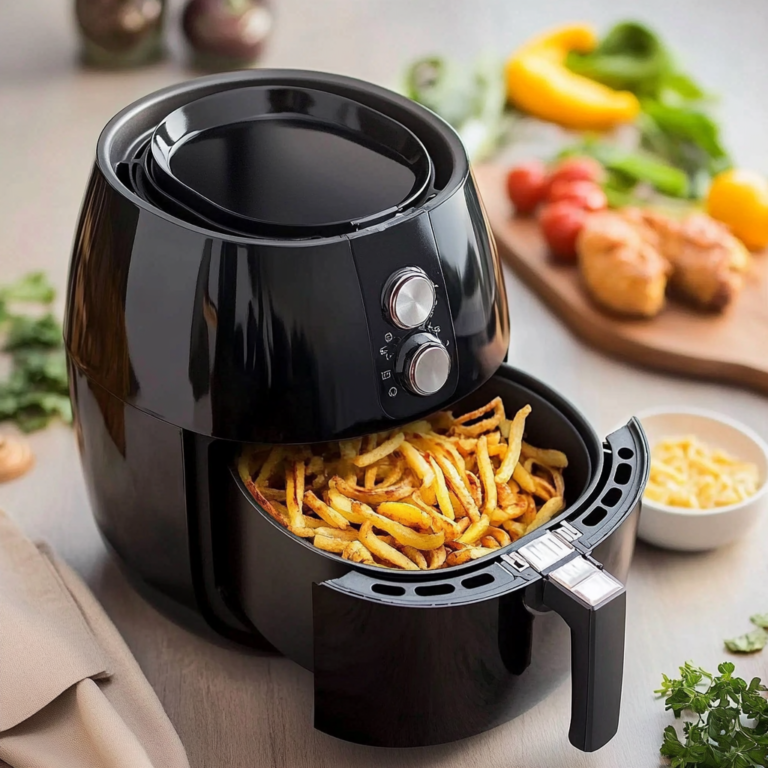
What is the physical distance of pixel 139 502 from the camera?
45.8 inches

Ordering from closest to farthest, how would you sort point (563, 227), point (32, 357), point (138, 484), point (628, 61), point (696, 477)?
point (138, 484) < point (696, 477) < point (32, 357) < point (563, 227) < point (628, 61)

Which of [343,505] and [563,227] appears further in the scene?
[563,227]

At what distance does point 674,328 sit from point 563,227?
28 centimetres

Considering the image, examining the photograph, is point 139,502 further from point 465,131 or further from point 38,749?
point 465,131

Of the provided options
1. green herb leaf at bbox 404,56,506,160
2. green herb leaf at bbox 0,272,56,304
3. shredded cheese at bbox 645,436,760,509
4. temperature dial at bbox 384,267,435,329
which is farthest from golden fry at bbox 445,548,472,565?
green herb leaf at bbox 404,56,506,160

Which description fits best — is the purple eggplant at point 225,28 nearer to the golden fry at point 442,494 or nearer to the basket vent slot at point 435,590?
the golden fry at point 442,494

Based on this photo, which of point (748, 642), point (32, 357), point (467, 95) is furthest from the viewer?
point (467, 95)

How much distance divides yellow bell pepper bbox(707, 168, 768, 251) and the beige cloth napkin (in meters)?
1.36

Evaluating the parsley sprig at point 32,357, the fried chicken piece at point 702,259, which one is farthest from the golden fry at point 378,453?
the fried chicken piece at point 702,259

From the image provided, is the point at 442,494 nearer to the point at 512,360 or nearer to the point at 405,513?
the point at 405,513

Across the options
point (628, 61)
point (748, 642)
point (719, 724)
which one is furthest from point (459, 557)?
point (628, 61)

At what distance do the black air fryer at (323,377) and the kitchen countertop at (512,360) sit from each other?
117 millimetres

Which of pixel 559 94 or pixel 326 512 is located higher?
pixel 326 512

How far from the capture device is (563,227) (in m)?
1.95
